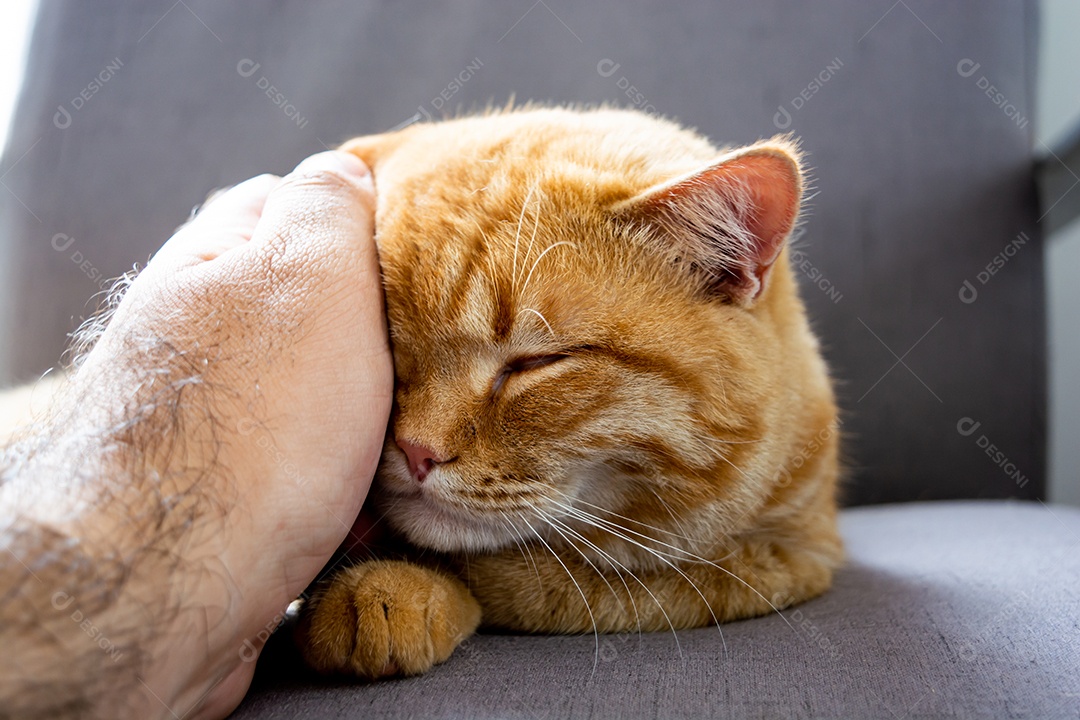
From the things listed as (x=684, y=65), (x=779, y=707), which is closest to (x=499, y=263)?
(x=779, y=707)

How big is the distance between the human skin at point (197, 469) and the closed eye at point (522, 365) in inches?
5.9

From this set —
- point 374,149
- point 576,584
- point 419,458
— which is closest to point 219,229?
point 374,149

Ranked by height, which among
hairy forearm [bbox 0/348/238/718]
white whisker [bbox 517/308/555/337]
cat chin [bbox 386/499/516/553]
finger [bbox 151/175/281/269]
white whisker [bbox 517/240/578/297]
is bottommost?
cat chin [bbox 386/499/516/553]

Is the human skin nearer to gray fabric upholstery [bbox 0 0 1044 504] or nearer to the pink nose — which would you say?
the pink nose

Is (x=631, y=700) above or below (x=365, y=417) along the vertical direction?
below

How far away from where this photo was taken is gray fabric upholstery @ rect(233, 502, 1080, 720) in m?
0.85

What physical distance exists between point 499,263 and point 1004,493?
169cm

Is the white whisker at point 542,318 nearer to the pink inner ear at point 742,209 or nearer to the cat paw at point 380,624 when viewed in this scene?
the pink inner ear at point 742,209

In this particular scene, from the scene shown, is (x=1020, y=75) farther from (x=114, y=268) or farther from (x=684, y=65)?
(x=114, y=268)

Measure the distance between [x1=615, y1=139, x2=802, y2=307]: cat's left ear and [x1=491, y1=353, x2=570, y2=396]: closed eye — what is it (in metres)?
0.23

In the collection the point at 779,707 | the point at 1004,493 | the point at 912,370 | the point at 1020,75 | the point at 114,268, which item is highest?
the point at 114,268

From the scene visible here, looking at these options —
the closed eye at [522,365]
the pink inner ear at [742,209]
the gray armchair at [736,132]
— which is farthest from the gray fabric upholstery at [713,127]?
the closed eye at [522,365]

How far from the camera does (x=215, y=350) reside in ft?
3.03

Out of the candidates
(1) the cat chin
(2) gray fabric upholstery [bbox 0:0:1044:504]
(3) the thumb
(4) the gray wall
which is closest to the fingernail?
(3) the thumb
